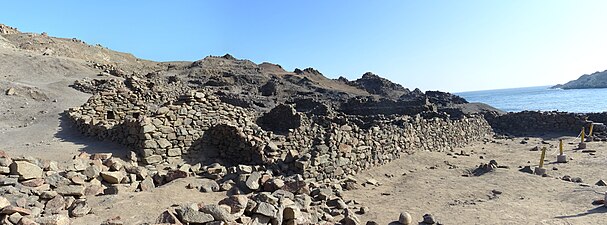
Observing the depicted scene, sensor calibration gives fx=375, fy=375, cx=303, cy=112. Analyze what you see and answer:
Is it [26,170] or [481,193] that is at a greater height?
[26,170]

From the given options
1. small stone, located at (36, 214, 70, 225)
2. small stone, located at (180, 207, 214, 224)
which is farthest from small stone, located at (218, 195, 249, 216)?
small stone, located at (36, 214, 70, 225)

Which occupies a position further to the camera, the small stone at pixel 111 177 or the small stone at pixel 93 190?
the small stone at pixel 111 177

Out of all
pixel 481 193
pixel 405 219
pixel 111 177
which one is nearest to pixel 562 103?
pixel 481 193

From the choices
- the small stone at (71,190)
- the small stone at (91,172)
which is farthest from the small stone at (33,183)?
the small stone at (91,172)

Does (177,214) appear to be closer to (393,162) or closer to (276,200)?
(276,200)

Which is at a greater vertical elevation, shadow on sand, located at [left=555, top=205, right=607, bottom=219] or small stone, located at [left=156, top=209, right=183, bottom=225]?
small stone, located at [left=156, top=209, right=183, bottom=225]

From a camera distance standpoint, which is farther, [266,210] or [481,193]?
[481,193]

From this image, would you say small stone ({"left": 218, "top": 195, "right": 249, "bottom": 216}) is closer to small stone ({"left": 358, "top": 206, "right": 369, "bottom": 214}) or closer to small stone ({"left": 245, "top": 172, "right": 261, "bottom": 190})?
small stone ({"left": 245, "top": 172, "right": 261, "bottom": 190})

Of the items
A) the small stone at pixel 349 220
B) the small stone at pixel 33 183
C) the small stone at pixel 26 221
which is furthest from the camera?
the small stone at pixel 349 220

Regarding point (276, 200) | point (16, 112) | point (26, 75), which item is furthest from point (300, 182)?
point (26, 75)

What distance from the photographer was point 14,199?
5.08 m

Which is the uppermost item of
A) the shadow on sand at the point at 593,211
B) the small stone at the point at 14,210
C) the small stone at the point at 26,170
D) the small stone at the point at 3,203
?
the small stone at the point at 26,170

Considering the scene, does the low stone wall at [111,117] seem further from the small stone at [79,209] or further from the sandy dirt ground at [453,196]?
the small stone at [79,209]

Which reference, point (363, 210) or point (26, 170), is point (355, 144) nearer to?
point (363, 210)
